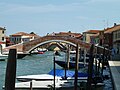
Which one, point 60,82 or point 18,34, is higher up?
point 18,34

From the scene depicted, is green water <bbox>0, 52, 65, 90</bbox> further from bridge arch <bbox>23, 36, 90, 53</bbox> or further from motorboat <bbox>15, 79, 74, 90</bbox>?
bridge arch <bbox>23, 36, 90, 53</bbox>

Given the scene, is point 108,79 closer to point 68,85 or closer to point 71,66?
point 68,85

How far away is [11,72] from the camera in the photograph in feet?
12.1

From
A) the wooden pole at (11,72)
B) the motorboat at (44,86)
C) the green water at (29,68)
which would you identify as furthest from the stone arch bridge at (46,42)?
the wooden pole at (11,72)

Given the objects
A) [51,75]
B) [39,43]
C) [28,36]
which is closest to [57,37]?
[39,43]

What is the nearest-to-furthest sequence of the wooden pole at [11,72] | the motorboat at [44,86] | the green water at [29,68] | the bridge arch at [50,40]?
the wooden pole at [11,72], the motorboat at [44,86], the green water at [29,68], the bridge arch at [50,40]

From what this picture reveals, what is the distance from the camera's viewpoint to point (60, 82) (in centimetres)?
1160

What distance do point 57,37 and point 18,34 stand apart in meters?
39.1

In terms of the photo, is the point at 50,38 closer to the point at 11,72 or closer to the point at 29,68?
the point at 29,68

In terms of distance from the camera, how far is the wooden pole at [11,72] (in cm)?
367

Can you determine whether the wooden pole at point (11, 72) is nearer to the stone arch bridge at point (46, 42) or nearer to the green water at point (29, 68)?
the green water at point (29, 68)

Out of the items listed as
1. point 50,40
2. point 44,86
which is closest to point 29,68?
point 44,86

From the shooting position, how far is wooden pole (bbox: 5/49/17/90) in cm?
367

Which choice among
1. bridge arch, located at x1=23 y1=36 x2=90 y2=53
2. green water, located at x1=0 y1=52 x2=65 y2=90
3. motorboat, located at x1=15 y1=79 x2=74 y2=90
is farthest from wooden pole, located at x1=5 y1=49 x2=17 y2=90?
bridge arch, located at x1=23 y1=36 x2=90 y2=53
